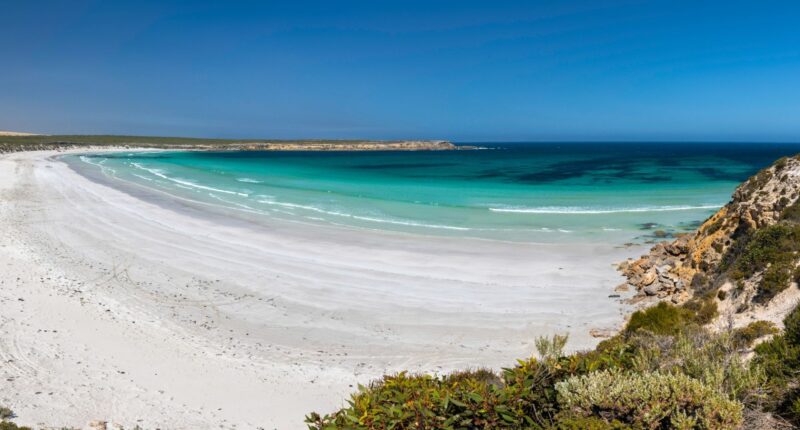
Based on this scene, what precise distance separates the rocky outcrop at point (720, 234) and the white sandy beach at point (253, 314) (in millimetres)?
1266

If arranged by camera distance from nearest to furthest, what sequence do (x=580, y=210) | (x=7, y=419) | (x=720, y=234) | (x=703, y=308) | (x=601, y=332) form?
(x=7, y=419), (x=703, y=308), (x=601, y=332), (x=720, y=234), (x=580, y=210)

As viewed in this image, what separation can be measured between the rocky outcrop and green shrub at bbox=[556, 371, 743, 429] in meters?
9.58

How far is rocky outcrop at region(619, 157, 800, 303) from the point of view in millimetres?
13023

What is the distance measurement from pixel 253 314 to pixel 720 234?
13.6 metres

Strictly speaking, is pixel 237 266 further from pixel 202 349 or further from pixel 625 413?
pixel 625 413

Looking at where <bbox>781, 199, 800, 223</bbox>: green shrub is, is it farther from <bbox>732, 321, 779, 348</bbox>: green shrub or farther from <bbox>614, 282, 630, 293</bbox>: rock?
<bbox>732, 321, 779, 348</bbox>: green shrub

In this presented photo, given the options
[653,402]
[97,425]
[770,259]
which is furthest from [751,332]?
[97,425]

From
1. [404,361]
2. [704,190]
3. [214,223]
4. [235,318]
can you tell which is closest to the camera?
[404,361]

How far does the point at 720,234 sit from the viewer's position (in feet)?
46.3

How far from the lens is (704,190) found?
43.0m

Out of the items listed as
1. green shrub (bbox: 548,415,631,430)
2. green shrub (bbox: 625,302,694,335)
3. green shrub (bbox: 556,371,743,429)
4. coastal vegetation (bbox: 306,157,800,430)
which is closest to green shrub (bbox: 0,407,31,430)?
coastal vegetation (bbox: 306,157,800,430)

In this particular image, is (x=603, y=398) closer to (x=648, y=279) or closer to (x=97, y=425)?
(x=97, y=425)

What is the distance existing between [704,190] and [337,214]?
34135 millimetres

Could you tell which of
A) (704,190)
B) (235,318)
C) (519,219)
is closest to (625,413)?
(235,318)
